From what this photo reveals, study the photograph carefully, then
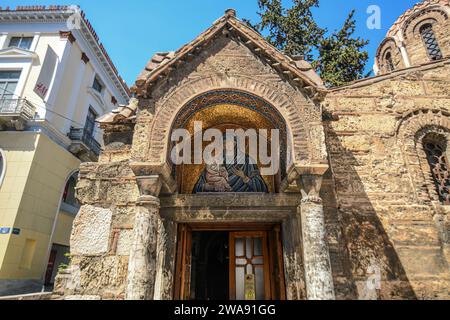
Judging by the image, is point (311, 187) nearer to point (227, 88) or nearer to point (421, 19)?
point (227, 88)

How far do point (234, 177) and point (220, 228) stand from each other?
3.32ft

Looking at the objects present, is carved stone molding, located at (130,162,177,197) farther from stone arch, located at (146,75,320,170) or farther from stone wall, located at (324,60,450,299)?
stone wall, located at (324,60,450,299)

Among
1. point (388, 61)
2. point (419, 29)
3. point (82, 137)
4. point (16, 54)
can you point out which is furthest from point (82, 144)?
point (419, 29)

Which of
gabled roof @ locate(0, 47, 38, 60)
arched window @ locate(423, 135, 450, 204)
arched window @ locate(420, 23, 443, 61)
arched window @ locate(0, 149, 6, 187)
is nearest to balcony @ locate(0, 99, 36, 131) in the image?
arched window @ locate(0, 149, 6, 187)

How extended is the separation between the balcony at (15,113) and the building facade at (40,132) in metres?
0.04

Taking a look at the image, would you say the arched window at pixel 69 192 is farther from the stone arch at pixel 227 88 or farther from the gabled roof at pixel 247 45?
the stone arch at pixel 227 88

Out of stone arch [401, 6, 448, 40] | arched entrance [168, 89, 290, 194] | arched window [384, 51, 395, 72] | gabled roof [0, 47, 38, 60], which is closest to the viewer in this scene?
arched entrance [168, 89, 290, 194]

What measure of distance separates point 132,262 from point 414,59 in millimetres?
12803

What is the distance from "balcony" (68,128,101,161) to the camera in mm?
13516

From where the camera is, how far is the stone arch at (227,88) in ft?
13.5

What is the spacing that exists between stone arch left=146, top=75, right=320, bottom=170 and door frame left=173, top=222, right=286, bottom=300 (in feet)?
5.37

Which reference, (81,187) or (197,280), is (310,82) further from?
(197,280)

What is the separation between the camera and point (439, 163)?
5.52 metres

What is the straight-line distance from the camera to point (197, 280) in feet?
25.1
